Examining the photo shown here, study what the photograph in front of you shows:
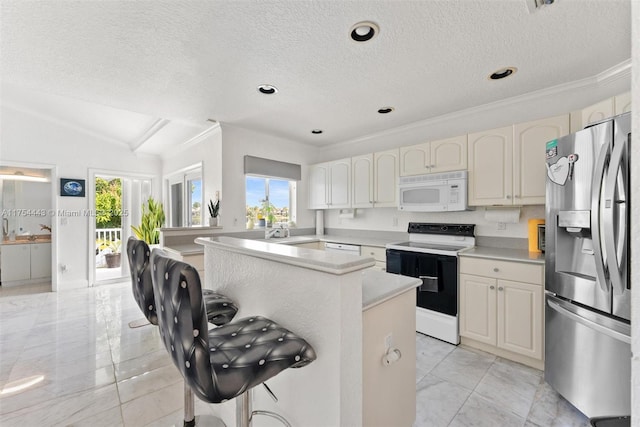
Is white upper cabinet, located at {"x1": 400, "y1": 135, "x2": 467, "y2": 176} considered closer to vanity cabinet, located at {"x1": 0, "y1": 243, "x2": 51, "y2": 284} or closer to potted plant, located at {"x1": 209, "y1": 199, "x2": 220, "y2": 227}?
potted plant, located at {"x1": 209, "y1": 199, "x2": 220, "y2": 227}

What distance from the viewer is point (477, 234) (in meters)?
2.94

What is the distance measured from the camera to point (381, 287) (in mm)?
1259

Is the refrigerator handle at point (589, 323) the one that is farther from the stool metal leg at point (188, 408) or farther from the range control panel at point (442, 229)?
the stool metal leg at point (188, 408)

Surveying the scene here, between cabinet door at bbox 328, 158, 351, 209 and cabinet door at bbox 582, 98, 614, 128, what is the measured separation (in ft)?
8.06

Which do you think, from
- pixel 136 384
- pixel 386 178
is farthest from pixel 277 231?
pixel 136 384

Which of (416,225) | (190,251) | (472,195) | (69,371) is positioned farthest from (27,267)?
(472,195)

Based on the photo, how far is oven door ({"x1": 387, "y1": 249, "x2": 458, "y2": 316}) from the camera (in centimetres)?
252

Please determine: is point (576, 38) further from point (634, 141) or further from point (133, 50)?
point (133, 50)

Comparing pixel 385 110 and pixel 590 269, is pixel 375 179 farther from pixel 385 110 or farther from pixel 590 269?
pixel 590 269

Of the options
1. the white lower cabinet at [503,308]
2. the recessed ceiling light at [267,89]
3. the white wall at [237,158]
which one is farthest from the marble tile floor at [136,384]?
the recessed ceiling light at [267,89]

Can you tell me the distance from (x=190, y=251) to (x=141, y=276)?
1.11 metres

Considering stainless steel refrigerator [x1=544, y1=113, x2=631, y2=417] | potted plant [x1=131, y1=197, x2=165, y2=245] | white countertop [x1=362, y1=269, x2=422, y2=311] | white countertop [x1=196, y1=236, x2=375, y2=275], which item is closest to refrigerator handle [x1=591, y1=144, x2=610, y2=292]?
stainless steel refrigerator [x1=544, y1=113, x2=631, y2=417]

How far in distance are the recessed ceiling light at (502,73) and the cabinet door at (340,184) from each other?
1.96 metres

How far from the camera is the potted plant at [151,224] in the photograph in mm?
4973
